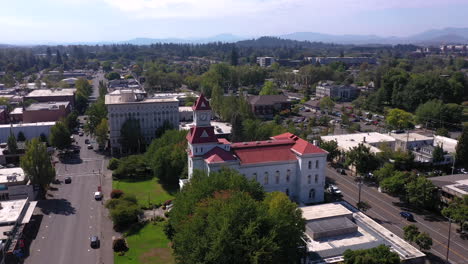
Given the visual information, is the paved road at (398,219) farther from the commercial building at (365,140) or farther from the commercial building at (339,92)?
the commercial building at (339,92)

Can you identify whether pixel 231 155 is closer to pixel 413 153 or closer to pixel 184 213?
pixel 184 213

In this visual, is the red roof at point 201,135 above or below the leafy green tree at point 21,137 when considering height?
above

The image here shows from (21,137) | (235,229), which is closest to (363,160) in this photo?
(235,229)

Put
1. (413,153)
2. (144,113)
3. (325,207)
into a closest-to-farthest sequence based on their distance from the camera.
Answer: (325,207)
(413,153)
(144,113)

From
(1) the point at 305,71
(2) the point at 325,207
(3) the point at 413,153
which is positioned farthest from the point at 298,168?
(1) the point at 305,71

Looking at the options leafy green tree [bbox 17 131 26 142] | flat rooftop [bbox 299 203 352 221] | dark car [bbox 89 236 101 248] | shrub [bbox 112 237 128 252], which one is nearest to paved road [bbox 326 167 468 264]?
flat rooftop [bbox 299 203 352 221]

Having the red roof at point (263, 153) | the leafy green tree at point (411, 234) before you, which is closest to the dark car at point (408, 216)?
the leafy green tree at point (411, 234)
